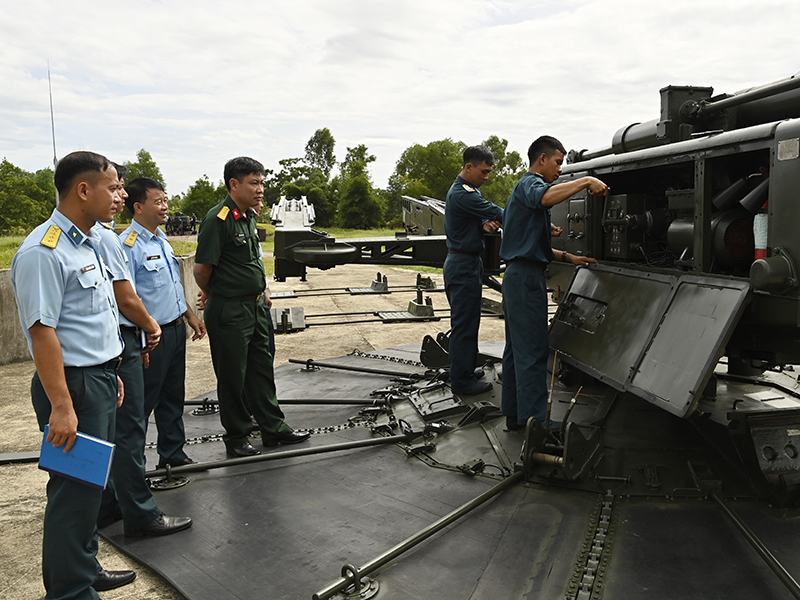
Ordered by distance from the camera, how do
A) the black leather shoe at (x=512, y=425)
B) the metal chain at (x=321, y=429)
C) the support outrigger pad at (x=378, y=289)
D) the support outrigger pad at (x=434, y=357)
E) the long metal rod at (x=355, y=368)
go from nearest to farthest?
the black leather shoe at (x=512, y=425) → the metal chain at (x=321, y=429) → the support outrigger pad at (x=434, y=357) → the long metal rod at (x=355, y=368) → the support outrigger pad at (x=378, y=289)

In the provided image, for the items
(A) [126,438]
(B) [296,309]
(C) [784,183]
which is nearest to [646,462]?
(C) [784,183]

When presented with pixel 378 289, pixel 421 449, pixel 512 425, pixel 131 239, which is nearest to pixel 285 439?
pixel 421 449

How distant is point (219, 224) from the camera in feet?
14.3

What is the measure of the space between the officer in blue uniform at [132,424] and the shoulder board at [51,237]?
0.50 metres

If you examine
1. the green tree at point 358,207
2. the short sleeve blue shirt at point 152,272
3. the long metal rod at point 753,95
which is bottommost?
the short sleeve blue shirt at point 152,272

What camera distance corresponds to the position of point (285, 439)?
4809 mm

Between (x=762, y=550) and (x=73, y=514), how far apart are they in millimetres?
2880

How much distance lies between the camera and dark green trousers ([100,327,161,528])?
3383mm

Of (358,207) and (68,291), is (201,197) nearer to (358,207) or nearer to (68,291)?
(358,207)

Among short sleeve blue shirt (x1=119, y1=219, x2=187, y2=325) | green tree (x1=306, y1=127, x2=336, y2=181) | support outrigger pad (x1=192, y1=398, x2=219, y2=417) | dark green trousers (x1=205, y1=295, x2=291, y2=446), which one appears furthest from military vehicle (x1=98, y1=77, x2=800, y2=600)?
green tree (x1=306, y1=127, x2=336, y2=181)

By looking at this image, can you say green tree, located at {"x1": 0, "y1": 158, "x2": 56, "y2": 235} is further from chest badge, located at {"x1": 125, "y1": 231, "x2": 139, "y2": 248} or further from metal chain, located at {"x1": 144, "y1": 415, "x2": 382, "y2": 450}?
chest badge, located at {"x1": 125, "y1": 231, "x2": 139, "y2": 248}

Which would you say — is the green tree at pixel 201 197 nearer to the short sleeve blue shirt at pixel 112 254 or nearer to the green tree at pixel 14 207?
the green tree at pixel 14 207

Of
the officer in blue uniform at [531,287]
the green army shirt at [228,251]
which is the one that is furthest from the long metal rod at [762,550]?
the green army shirt at [228,251]

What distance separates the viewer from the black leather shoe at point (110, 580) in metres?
3.13
